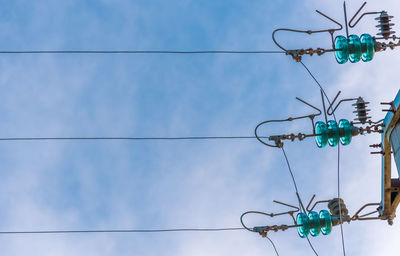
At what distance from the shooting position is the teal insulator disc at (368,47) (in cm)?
1486

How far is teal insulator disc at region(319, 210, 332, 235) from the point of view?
15.2m

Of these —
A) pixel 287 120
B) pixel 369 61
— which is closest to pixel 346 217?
pixel 287 120

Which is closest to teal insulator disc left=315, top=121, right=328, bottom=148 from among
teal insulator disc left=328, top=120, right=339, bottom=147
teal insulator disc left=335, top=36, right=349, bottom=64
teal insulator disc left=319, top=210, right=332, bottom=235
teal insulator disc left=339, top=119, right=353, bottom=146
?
teal insulator disc left=328, top=120, right=339, bottom=147

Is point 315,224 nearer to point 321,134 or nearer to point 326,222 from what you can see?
point 326,222

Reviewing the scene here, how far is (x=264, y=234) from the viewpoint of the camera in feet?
49.9

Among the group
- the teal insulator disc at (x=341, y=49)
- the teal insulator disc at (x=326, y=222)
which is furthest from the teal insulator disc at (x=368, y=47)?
the teal insulator disc at (x=326, y=222)

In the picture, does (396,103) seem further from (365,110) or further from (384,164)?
(384,164)

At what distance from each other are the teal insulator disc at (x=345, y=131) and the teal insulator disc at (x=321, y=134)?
1.32 ft

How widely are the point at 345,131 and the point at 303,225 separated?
2.75m

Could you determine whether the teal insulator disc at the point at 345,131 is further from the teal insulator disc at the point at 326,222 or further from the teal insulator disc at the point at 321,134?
the teal insulator disc at the point at 326,222

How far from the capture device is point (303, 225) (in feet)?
49.7

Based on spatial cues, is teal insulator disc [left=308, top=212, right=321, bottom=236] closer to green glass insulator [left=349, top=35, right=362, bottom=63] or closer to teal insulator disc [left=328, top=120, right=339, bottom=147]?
teal insulator disc [left=328, top=120, right=339, bottom=147]

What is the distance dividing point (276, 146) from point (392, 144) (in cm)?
314

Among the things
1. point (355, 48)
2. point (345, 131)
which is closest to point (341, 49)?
point (355, 48)
